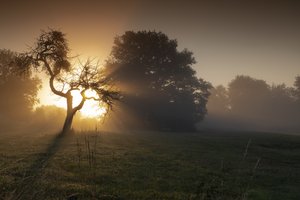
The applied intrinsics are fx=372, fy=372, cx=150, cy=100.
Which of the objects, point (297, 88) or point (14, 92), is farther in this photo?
point (297, 88)

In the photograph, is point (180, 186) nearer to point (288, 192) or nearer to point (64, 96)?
point (288, 192)

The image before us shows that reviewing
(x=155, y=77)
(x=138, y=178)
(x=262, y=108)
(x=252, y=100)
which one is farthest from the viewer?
(x=252, y=100)

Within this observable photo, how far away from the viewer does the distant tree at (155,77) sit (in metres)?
82.4

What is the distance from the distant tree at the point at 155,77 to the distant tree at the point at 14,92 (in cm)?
2074

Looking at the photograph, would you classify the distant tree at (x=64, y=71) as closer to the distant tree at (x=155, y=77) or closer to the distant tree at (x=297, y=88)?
the distant tree at (x=155, y=77)

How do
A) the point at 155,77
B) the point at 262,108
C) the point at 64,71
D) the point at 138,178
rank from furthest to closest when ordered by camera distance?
the point at 262,108, the point at 155,77, the point at 64,71, the point at 138,178

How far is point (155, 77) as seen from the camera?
84000 mm

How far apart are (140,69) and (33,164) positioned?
209ft

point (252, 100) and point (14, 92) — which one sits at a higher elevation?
point (252, 100)

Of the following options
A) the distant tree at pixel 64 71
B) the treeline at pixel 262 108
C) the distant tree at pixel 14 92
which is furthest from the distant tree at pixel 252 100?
the distant tree at pixel 64 71

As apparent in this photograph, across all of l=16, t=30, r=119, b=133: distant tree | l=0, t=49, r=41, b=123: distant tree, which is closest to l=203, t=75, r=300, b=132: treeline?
l=0, t=49, r=41, b=123: distant tree

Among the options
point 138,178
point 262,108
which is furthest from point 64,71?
point 262,108

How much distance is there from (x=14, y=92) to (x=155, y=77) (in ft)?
109

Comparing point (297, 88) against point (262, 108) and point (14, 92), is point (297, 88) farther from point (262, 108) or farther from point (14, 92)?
point (14, 92)
